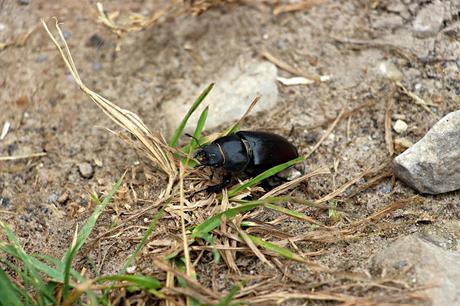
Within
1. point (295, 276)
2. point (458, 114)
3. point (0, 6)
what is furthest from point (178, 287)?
point (0, 6)

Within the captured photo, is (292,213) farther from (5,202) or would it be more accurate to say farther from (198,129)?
(5,202)

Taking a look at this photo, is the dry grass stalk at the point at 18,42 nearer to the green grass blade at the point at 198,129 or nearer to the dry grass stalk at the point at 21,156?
the dry grass stalk at the point at 21,156

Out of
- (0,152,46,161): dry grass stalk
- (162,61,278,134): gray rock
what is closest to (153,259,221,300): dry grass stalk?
(162,61,278,134): gray rock

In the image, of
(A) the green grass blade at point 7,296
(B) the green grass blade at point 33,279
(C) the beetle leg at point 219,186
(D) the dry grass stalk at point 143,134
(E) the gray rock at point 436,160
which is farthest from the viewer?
(D) the dry grass stalk at point 143,134

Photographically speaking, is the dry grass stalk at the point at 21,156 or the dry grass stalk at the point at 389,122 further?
the dry grass stalk at the point at 21,156

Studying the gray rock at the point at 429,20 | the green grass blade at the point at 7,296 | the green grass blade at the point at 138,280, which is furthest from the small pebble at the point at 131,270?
the gray rock at the point at 429,20

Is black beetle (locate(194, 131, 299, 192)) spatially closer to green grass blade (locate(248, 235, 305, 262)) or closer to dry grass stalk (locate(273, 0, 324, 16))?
green grass blade (locate(248, 235, 305, 262))
